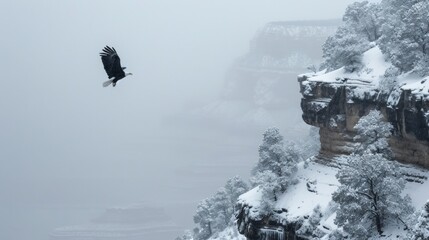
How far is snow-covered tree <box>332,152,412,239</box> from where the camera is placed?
4581cm

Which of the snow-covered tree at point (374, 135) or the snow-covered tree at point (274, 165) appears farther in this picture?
the snow-covered tree at point (274, 165)

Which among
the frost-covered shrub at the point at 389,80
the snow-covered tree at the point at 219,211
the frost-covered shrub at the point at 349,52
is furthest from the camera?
the snow-covered tree at the point at 219,211

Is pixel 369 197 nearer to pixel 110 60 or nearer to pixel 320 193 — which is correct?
pixel 320 193

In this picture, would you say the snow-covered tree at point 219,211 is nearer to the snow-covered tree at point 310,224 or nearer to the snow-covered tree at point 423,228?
the snow-covered tree at point 310,224

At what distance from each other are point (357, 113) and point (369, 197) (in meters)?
15.6

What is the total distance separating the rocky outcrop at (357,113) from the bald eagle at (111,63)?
104 ft

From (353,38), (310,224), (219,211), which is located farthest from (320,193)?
(219,211)

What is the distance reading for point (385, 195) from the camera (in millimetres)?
46406

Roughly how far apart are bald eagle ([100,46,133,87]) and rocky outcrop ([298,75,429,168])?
3175cm

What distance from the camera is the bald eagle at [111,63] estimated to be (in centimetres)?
2539

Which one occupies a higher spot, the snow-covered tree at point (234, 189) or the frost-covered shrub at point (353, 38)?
the frost-covered shrub at point (353, 38)

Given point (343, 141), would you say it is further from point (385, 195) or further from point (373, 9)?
point (373, 9)

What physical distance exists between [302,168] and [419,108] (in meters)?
Answer: 14.7

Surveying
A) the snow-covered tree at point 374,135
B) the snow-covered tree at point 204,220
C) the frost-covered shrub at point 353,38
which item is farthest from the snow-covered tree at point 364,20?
the snow-covered tree at point 204,220
